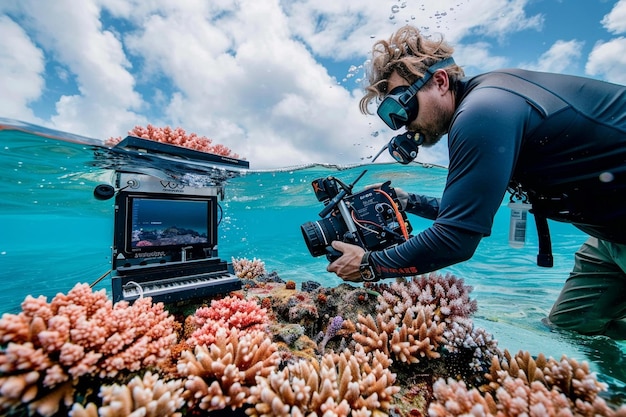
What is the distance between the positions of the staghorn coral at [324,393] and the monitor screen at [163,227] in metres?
3.41

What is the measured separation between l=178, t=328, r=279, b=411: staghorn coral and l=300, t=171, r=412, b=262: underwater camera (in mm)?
1307

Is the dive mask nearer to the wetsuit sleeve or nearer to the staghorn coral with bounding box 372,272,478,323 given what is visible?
the wetsuit sleeve

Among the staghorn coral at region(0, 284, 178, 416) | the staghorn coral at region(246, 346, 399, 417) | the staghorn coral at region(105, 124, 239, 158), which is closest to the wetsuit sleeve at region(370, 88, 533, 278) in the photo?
the staghorn coral at region(246, 346, 399, 417)

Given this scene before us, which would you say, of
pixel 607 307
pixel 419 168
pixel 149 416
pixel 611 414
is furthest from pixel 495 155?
pixel 419 168

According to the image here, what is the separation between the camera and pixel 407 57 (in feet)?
8.70

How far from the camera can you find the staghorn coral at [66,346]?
5.01 ft

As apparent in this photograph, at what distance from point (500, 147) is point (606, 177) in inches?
39.1

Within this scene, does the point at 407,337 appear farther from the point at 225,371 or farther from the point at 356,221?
the point at 225,371

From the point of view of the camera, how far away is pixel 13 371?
5.05ft

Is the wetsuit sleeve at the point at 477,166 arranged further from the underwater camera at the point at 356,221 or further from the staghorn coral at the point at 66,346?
the staghorn coral at the point at 66,346

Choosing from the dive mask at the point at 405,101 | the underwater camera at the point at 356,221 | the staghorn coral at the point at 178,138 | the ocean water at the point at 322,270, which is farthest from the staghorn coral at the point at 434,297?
the staghorn coral at the point at 178,138

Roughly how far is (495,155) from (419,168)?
15686 millimetres

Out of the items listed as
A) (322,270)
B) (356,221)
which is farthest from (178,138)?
(322,270)

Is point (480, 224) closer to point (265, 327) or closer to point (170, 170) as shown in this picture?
point (265, 327)
